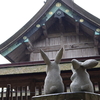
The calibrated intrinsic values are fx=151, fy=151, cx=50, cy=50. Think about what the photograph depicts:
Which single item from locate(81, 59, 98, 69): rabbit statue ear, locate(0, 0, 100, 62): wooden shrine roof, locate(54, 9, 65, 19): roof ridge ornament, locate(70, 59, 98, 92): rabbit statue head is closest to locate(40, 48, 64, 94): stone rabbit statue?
locate(70, 59, 98, 92): rabbit statue head

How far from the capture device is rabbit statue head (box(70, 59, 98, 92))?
2.39m

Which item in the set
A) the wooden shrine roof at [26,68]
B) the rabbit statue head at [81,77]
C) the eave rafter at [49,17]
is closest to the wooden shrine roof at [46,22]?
the eave rafter at [49,17]

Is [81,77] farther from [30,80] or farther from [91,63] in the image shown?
[30,80]

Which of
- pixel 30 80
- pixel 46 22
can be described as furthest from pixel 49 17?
pixel 30 80

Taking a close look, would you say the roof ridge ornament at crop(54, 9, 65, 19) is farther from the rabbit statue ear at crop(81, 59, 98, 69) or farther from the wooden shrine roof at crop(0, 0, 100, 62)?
the rabbit statue ear at crop(81, 59, 98, 69)

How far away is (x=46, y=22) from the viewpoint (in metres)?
7.05

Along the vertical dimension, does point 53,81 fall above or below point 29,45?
below

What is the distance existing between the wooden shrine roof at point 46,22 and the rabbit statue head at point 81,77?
4058 mm

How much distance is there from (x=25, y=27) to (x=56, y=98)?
4994mm

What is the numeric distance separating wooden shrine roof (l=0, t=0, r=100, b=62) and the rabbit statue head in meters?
4.06

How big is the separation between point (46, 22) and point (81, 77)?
4914 millimetres

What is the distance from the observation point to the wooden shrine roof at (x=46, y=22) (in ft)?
21.0

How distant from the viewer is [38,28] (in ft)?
22.2

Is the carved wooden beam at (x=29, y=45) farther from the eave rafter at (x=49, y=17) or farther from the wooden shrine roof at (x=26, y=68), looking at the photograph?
the wooden shrine roof at (x=26, y=68)
